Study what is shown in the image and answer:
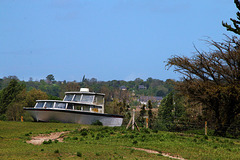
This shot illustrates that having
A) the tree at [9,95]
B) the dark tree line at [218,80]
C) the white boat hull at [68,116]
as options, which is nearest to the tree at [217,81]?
the dark tree line at [218,80]

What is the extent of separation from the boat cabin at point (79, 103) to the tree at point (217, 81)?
13.2 meters

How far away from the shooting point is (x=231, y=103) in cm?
2991

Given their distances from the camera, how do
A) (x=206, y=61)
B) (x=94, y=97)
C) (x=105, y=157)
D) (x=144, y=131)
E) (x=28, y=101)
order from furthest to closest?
1. (x=28, y=101)
2. (x=94, y=97)
3. (x=206, y=61)
4. (x=144, y=131)
5. (x=105, y=157)

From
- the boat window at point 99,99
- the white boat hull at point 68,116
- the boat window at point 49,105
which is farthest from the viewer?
the boat window at point 99,99

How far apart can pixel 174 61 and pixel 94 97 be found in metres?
13.8

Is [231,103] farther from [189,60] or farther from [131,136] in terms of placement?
[131,136]

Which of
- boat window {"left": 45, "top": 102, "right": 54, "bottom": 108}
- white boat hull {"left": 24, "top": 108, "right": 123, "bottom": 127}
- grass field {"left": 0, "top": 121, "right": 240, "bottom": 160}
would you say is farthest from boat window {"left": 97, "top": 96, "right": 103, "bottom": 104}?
grass field {"left": 0, "top": 121, "right": 240, "bottom": 160}

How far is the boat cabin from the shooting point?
129 ft

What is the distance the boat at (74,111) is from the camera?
38.3 meters

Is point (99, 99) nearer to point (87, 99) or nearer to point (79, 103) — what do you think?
point (87, 99)

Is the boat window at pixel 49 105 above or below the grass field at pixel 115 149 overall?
above

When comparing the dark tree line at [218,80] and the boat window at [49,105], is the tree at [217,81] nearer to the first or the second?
the dark tree line at [218,80]

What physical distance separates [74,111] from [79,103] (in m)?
1.96

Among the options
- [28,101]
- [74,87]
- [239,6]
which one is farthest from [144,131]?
[74,87]
